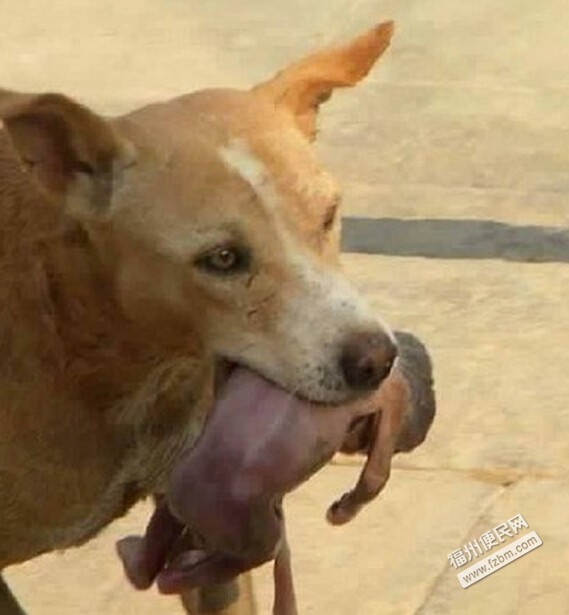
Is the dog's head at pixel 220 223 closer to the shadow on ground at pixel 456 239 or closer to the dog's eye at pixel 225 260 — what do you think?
the dog's eye at pixel 225 260

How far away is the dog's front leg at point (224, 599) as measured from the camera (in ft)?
18.3

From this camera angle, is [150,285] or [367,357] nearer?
[367,357]

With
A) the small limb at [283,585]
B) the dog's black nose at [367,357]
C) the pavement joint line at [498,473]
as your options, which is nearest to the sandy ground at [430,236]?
the pavement joint line at [498,473]

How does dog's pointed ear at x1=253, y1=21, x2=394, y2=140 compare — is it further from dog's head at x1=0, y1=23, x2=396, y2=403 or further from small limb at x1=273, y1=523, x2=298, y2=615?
small limb at x1=273, y1=523, x2=298, y2=615

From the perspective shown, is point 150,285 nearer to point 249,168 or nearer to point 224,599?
point 249,168

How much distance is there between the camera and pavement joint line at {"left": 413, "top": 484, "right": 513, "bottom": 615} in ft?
19.5

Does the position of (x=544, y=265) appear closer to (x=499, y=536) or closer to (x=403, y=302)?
(x=403, y=302)

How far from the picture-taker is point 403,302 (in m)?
7.51

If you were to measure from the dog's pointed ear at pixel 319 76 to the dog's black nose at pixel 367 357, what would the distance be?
0.69 metres

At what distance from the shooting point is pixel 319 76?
519cm

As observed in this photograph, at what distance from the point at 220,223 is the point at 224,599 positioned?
4.08 feet

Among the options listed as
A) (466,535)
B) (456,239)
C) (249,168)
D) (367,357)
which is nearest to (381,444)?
(367,357)

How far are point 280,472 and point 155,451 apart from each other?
0.49 meters

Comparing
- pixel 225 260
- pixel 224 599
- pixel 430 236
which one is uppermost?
pixel 225 260
